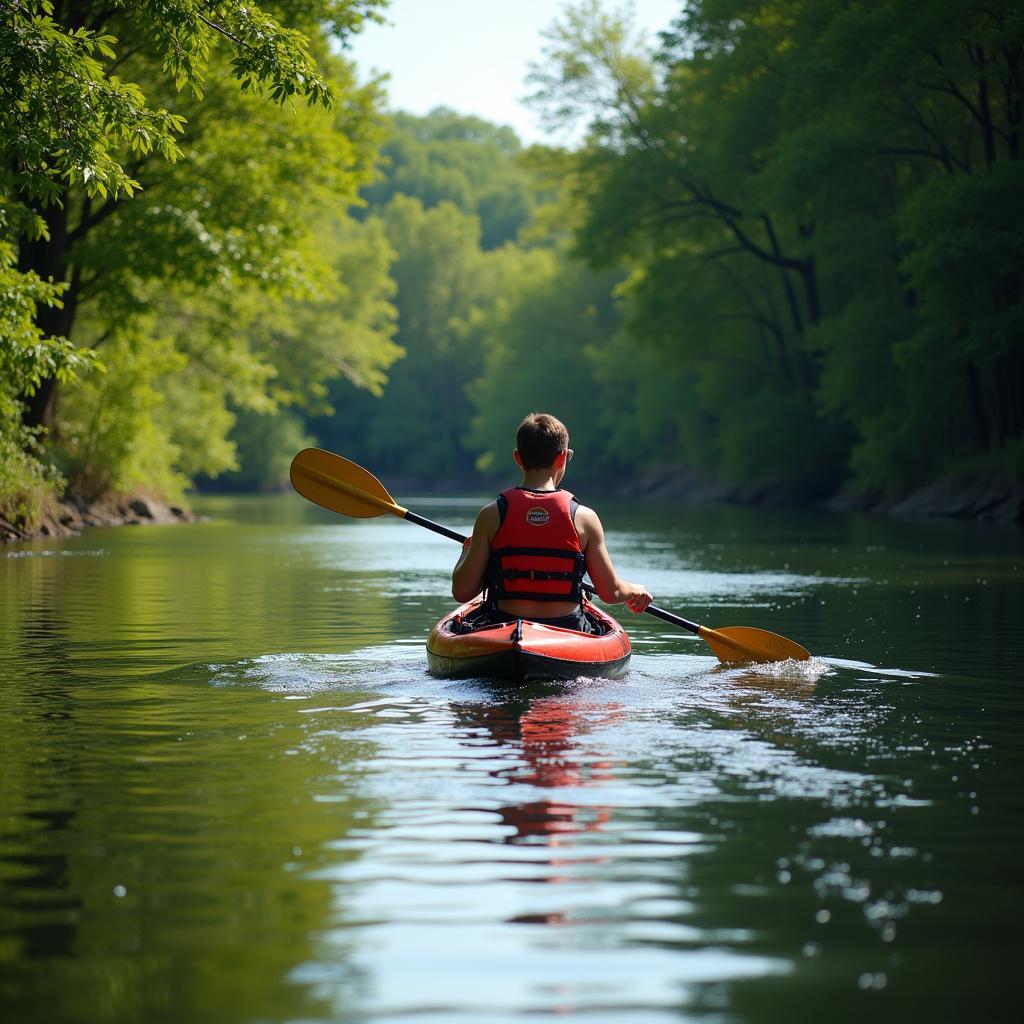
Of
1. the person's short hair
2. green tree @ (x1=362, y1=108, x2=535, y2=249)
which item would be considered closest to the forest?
the person's short hair

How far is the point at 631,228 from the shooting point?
135 feet

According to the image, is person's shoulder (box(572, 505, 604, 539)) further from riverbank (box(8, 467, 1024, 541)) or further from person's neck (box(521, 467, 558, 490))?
riverbank (box(8, 467, 1024, 541))

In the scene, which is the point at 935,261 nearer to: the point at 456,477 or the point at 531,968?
the point at 531,968

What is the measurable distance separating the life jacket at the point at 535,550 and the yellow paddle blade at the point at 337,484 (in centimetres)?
241

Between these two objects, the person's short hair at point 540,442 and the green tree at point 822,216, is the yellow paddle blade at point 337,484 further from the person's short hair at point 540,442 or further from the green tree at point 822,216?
the green tree at point 822,216

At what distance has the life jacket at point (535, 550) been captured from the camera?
8305 mm

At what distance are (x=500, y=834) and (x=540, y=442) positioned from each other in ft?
11.3

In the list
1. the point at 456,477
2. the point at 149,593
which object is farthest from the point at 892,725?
the point at 456,477

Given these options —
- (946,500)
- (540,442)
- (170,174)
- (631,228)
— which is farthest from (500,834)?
(631,228)

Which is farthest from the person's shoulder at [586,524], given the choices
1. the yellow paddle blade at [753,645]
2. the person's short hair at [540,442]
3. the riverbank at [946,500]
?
the riverbank at [946,500]

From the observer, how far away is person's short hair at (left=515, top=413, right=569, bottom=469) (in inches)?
325

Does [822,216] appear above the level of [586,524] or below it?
above

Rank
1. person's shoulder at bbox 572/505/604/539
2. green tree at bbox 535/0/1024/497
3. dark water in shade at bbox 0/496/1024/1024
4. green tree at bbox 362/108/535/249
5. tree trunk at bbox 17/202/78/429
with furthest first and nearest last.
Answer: green tree at bbox 362/108/535/249 < green tree at bbox 535/0/1024/497 < tree trunk at bbox 17/202/78/429 < person's shoulder at bbox 572/505/604/539 < dark water in shade at bbox 0/496/1024/1024

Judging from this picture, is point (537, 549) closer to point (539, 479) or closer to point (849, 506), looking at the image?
point (539, 479)
